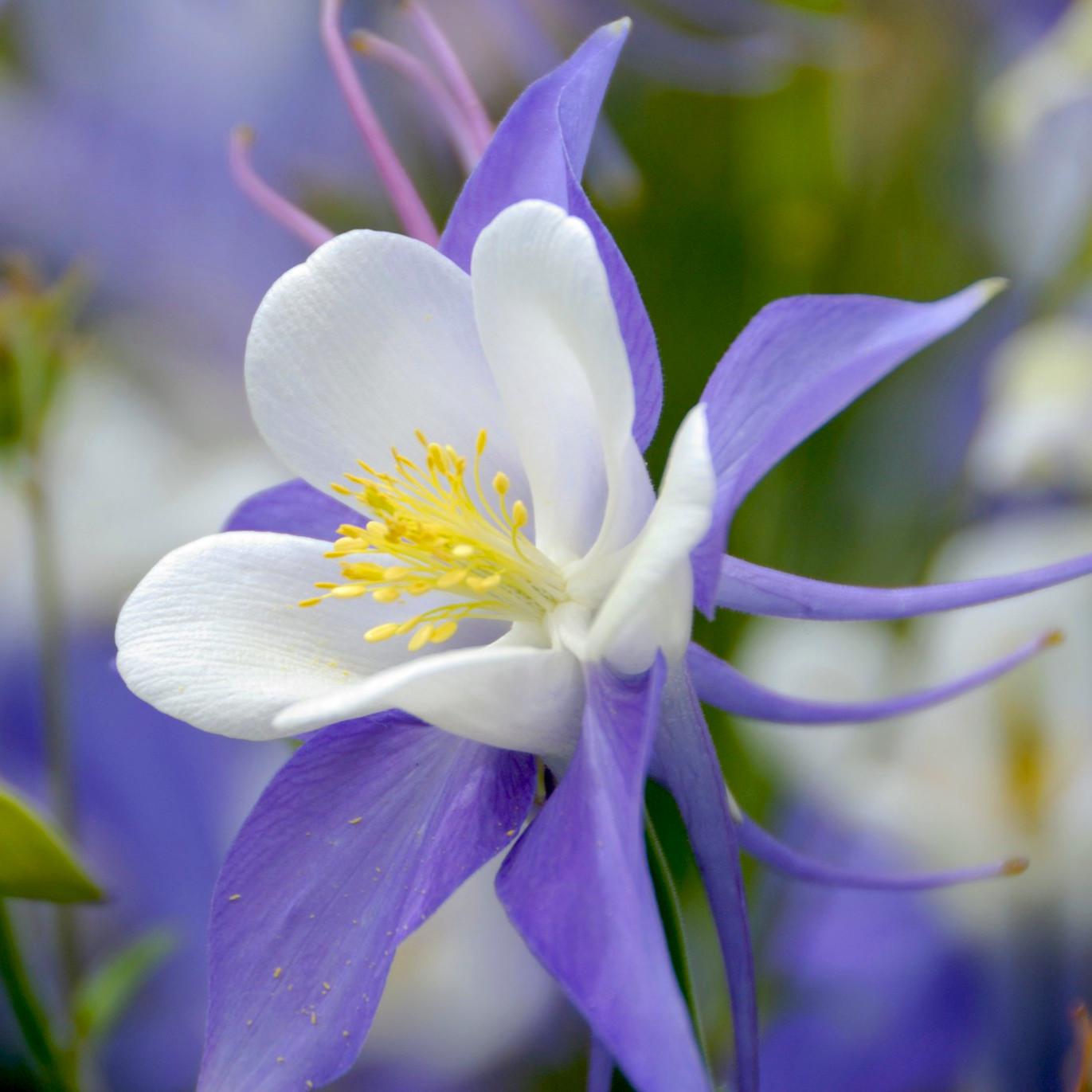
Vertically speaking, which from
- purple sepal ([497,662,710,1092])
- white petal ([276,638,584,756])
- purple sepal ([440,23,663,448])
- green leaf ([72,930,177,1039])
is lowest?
green leaf ([72,930,177,1039])

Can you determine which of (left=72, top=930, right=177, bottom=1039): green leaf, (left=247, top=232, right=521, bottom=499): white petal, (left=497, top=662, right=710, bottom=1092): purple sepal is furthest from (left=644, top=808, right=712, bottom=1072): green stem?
(left=72, top=930, right=177, bottom=1039): green leaf

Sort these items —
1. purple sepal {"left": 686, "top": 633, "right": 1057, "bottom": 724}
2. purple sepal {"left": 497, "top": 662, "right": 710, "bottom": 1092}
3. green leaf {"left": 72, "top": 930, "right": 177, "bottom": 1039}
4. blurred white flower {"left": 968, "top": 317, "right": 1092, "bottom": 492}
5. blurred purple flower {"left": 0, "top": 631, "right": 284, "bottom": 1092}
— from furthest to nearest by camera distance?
blurred purple flower {"left": 0, "top": 631, "right": 284, "bottom": 1092} < blurred white flower {"left": 968, "top": 317, "right": 1092, "bottom": 492} < green leaf {"left": 72, "top": 930, "right": 177, "bottom": 1039} < purple sepal {"left": 686, "top": 633, "right": 1057, "bottom": 724} < purple sepal {"left": 497, "top": 662, "right": 710, "bottom": 1092}

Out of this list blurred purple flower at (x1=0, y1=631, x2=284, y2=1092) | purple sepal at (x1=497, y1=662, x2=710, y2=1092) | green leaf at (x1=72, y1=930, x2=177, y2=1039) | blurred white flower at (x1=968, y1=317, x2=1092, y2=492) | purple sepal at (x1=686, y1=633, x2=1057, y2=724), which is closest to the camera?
purple sepal at (x1=497, y1=662, x2=710, y2=1092)

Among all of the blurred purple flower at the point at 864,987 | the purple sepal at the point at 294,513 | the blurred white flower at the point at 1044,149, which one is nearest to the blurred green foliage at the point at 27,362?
the purple sepal at the point at 294,513

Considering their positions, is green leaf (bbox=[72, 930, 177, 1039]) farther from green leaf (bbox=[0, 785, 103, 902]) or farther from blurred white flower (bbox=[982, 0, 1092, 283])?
blurred white flower (bbox=[982, 0, 1092, 283])

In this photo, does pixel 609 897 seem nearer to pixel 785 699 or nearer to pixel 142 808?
pixel 785 699

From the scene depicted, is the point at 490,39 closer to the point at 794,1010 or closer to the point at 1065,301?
the point at 1065,301

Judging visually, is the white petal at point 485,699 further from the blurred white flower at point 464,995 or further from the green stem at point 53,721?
the blurred white flower at point 464,995
